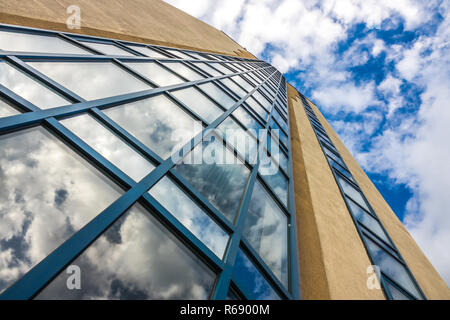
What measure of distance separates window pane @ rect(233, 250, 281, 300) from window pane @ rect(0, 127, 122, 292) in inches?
75.1

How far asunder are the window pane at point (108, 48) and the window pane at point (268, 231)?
5.21 metres

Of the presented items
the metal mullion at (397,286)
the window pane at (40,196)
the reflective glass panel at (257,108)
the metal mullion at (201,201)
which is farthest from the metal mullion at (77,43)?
the metal mullion at (397,286)

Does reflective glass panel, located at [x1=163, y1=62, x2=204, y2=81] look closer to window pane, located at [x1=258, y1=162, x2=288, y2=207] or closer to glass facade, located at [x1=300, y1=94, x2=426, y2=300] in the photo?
window pane, located at [x1=258, y1=162, x2=288, y2=207]

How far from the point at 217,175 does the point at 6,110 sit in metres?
3.17

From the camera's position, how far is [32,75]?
382 cm

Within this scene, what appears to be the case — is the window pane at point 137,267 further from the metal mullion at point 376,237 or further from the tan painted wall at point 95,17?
the metal mullion at point 376,237

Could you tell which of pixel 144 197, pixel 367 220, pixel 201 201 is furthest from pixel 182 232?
pixel 367 220

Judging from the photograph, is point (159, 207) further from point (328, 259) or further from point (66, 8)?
point (66, 8)

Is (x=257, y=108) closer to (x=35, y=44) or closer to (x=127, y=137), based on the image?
(x=127, y=137)

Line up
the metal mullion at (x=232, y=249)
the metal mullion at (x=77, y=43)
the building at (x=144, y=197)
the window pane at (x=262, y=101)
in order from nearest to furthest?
1. the building at (x=144, y=197)
2. the metal mullion at (x=232, y=249)
3. the metal mullion at (x=77, y=43)
4. the window pane at (x=262, y=101)

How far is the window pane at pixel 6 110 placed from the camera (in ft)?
9.22

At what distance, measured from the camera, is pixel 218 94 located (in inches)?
331

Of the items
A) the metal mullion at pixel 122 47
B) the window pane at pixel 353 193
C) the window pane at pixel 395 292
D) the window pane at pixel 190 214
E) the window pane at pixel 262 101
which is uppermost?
the window pane at pixel 262 101

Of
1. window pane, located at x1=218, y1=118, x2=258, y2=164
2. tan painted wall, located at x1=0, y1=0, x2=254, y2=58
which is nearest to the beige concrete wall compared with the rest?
window pane, located at x1=218, y1=118, x2=258, y2=164
